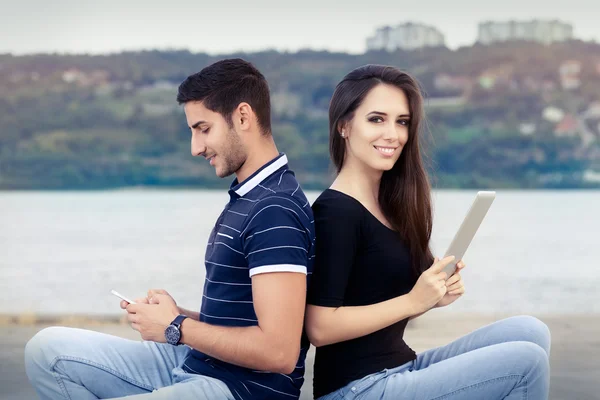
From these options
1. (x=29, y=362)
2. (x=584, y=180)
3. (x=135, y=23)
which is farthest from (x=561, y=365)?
(x=135, y=23)

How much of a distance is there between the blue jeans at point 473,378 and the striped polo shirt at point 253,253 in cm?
17

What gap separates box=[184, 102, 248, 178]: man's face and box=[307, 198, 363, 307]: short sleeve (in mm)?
219

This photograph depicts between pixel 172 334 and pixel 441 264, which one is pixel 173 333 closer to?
pixel 172 334

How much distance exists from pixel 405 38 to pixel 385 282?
42839mm

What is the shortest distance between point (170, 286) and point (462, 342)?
17452mm

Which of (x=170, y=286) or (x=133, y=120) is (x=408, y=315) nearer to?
(x=170, y=286)

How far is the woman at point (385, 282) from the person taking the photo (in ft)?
6.19

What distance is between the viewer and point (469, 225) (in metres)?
1.92

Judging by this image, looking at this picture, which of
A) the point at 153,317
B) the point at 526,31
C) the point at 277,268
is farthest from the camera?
the point at 526,31

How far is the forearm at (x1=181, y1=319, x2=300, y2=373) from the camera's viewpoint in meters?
1.79

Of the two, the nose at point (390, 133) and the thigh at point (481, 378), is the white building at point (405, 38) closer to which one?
the nose at point (390, 133)

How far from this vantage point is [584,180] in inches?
1880

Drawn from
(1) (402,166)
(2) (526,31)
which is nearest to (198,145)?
(1) (402,166)

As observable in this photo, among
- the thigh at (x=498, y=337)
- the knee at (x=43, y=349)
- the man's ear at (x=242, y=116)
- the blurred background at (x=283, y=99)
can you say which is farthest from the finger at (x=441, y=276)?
the blurred background at (x=283, y=99)
